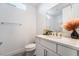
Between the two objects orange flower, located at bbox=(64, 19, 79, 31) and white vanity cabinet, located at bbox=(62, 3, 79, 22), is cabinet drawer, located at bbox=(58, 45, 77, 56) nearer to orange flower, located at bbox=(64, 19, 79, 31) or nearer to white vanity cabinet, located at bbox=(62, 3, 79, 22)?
orange flower, located at bbox=(64, 19, 79, 31)

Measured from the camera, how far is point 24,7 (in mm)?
1605

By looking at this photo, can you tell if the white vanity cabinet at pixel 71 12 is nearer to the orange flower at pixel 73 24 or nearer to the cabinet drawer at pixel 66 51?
the orange flower at pixel 73 24

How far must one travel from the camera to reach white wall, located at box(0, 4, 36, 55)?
5.36 feet

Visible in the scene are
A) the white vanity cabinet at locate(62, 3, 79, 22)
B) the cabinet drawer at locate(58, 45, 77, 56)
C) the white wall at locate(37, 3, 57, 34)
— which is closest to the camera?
the cabinet drawer at locate(58, 45, 77, 56)

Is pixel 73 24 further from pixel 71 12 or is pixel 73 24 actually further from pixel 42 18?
pixel 42 18

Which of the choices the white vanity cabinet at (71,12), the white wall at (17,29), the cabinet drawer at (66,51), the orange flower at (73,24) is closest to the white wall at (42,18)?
the white wall at (17,29)

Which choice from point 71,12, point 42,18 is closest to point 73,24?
point 71,12

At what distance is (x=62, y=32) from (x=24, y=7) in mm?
883

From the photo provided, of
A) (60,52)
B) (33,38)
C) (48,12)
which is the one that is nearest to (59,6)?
(48,12)

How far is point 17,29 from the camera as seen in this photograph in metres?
1.71

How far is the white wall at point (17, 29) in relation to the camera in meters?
1.63

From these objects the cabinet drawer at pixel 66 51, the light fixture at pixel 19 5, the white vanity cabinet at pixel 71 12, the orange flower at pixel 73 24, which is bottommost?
the cabinet drawer at pixel 66 51

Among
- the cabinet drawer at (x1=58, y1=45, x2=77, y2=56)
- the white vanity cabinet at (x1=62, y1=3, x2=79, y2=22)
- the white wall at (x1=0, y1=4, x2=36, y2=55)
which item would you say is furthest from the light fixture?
the cabinet drawer at (x1=58, y1=45, x2=77, y2=56)

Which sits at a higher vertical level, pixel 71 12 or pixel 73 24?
pixel 71 12
